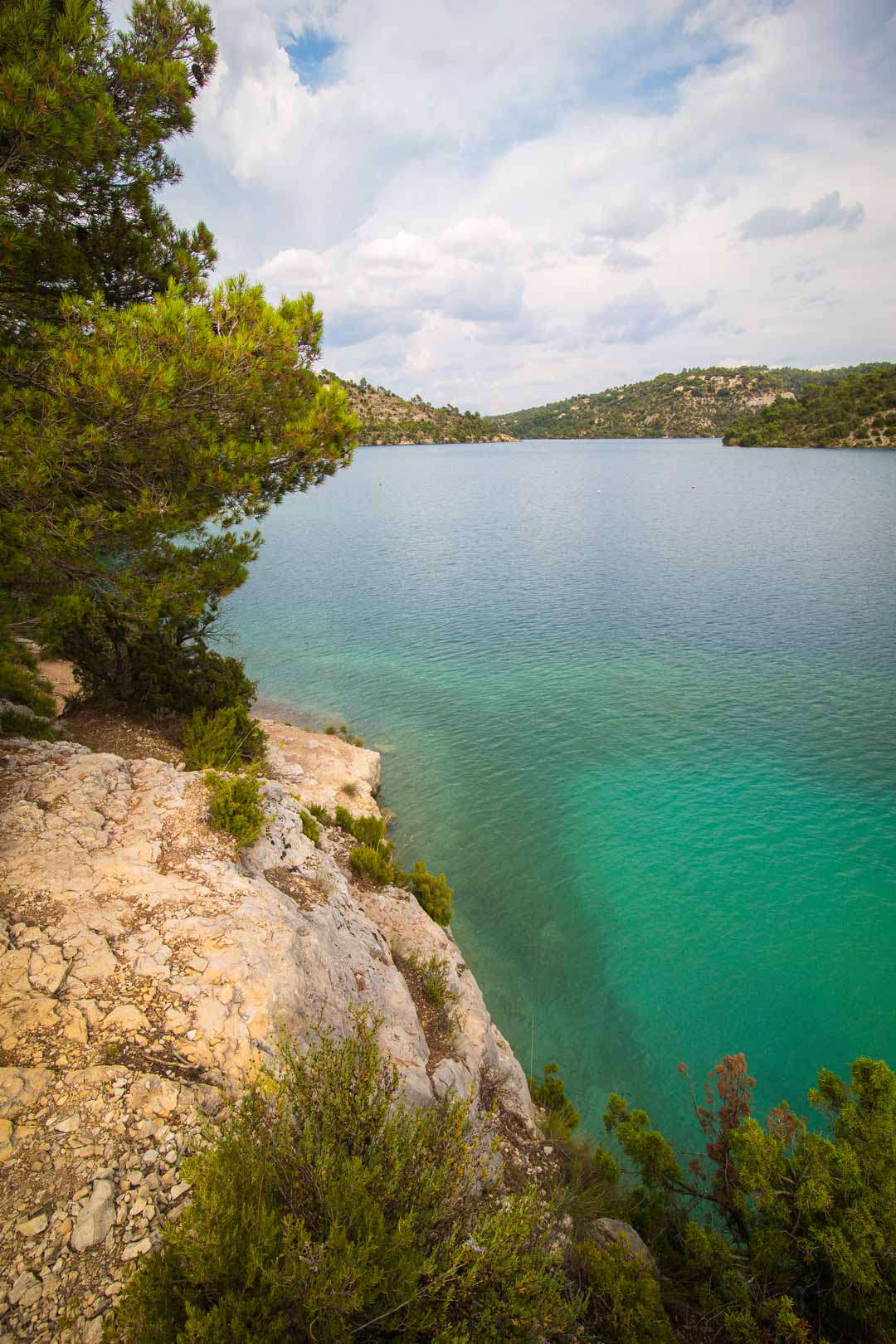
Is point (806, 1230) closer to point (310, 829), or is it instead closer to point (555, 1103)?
point (555, 1103)

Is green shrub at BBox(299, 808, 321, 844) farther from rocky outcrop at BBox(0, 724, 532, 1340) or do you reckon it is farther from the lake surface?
the lake surface

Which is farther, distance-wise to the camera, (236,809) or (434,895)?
(434,895)

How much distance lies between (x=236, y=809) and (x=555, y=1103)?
710cm

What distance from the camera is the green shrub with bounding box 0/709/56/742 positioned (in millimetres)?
10297

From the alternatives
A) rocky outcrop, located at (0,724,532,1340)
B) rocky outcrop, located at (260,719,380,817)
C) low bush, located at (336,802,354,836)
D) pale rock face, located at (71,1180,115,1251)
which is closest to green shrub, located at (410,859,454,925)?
rocky outcrop, located at (0,724,532,1340)

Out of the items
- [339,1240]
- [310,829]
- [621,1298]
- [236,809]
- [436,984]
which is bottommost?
[436,984]

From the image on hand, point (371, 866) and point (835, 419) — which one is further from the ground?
point (835, 419)

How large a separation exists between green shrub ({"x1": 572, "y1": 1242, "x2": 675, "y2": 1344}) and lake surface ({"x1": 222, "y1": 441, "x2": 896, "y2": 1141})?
4649 millimetres

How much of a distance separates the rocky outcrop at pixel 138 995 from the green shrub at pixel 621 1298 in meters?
1.89

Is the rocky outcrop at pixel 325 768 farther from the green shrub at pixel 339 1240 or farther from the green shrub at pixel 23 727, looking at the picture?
the green shrub at pixel 339 1240

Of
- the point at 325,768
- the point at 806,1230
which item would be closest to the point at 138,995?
the point at 806,1230

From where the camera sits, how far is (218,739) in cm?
1227

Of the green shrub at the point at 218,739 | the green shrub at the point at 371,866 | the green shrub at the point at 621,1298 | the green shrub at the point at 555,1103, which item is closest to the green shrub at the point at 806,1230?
the green shrub at the point at 621,1298

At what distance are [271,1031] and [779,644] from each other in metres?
30.0
